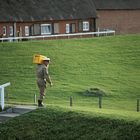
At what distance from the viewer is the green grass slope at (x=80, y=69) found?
3219 cm

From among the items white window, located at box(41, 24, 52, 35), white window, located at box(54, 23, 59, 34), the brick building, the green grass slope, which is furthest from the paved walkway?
the brick building

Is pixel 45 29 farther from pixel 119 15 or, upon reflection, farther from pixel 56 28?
pixel 119 15

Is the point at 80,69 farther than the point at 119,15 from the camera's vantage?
No

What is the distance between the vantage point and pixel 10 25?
56.2 meters

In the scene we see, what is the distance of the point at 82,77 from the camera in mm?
39062

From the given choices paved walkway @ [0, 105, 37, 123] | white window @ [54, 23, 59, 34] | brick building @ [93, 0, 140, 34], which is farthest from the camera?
brick building @ [93, 0, 140, 34]

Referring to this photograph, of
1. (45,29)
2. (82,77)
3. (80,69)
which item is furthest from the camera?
(45,29)

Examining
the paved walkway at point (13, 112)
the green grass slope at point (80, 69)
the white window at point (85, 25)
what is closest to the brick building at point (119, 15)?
the white window at point (85, 25)

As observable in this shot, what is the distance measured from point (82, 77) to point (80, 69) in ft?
8.10

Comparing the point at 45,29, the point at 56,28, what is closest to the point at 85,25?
the point at 56,28

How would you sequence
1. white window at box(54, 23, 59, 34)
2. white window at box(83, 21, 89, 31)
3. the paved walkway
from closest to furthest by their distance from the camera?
the paved walkway → white window at box(54, 23, 59, 34) → white window at box(83, 21, 89, 31)

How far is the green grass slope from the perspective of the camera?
106 feet

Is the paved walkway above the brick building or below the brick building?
below

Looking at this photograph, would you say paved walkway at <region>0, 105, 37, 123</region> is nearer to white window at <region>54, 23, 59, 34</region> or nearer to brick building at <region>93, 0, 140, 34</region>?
white window at <region>54, 23, 59, 34</region>
